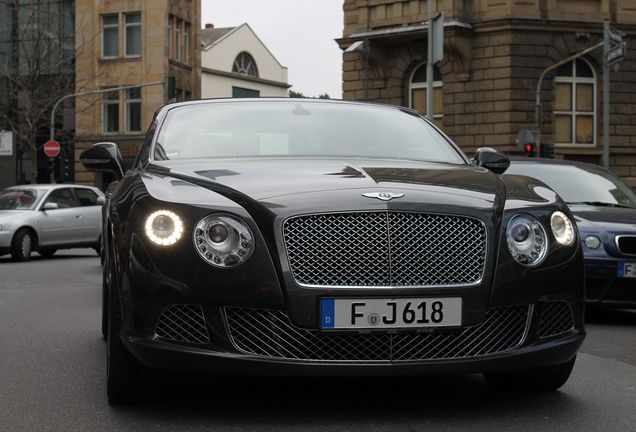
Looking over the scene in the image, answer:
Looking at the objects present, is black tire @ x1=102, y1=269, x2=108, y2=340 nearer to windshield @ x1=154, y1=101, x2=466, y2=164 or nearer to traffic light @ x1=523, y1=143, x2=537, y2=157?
windshield @ x1=154, y1=101, x2=466, y2=164

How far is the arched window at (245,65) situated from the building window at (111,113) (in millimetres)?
18369

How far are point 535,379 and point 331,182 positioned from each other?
132 cm

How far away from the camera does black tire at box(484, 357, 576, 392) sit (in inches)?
191

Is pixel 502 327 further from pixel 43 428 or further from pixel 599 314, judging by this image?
pixel 599 314

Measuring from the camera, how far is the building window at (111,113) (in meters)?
53.6

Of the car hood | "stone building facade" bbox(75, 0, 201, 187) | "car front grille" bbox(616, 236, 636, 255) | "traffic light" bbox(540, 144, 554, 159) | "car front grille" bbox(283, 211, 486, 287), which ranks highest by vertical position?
"stone building facade" bbox(75, 0, 201, 187)

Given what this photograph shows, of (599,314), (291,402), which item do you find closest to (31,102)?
(599,314)

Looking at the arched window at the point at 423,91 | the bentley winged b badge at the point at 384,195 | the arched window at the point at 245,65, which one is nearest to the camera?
the bentley winged b badge at the point at 384,195

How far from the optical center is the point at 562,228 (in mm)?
4645

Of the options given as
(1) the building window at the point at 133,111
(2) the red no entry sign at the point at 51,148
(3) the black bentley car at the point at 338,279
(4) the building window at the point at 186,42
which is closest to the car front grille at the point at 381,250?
(3) the black bentley car at the point at 338,279

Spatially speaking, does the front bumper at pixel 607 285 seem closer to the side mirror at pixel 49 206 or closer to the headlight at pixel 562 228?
the headlight at pixel 562 228

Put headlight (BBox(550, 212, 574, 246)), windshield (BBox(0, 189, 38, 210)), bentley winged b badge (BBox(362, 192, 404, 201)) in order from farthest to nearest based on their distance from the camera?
windshield (BBox(0, 189, 38, 210)) < headlight (BBox(550, 212, 574, 246)) < bentley winged b badge (BBox(362, 192, 404, 201))

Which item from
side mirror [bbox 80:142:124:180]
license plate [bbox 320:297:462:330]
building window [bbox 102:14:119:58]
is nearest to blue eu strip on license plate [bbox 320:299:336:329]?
license plate [bbox 320:297:462:330]

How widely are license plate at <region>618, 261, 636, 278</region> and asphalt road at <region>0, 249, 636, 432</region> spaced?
166 cm
